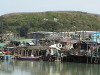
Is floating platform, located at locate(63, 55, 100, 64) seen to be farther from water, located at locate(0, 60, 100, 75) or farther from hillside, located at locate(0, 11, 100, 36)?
hillside, located at locate(0, 11, 100, 36)

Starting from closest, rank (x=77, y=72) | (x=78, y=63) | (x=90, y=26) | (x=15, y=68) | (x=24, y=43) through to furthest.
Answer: (x=77, y=72)
(x=15, y=68)
(x=78, y=63)
(x=24, y=43)
(x=90, y=26)

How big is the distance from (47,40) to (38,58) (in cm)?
915

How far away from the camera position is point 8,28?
7119 cm

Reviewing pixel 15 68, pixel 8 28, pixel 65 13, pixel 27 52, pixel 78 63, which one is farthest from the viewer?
pixel 65 13

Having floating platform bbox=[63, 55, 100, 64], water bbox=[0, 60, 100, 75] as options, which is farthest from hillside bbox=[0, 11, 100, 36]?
water bbox=[0, 60, 100, 75]

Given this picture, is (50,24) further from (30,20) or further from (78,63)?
(78,63)

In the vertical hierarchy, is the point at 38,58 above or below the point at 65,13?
below

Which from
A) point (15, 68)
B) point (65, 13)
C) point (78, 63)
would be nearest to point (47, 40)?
point (78, 63)

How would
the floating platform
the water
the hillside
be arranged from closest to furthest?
the water < the floating platform < the hillside

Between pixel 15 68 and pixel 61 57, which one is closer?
pixel 15 68

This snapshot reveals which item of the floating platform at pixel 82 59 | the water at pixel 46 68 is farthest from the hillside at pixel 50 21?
the water at pixel 46 68

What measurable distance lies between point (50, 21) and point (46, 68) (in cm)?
4429

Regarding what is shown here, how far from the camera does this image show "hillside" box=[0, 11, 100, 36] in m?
71.4

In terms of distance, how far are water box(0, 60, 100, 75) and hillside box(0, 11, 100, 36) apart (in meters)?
30.1
